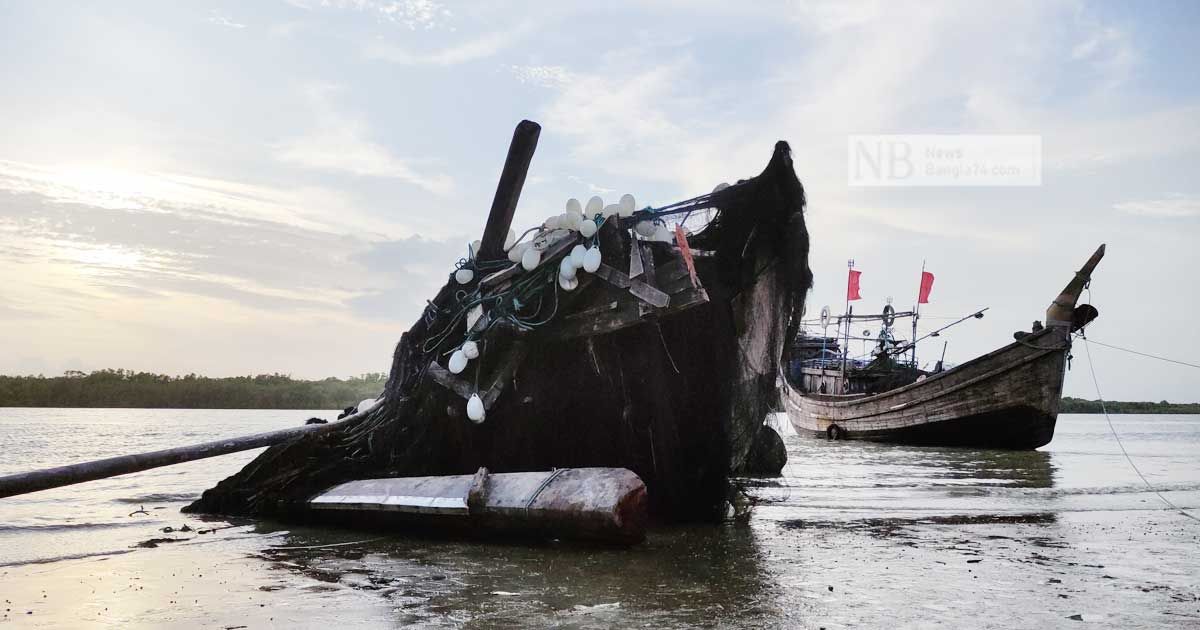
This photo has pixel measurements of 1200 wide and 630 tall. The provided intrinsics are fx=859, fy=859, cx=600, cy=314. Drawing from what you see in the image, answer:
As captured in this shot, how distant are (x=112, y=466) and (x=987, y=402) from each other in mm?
21540

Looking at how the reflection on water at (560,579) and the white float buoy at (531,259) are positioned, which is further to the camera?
the white float buoy at (531,259)

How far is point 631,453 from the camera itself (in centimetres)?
750

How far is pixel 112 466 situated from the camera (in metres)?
7.00

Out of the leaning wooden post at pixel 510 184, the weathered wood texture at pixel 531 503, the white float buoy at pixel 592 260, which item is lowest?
the weathered wood texture at pixel 531 503

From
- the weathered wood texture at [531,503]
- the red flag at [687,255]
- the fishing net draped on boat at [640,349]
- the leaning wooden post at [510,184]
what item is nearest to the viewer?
the weathered wood texture at [531,503]

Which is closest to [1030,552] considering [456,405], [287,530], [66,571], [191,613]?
[456,405]

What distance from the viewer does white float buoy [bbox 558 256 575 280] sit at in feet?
22.8

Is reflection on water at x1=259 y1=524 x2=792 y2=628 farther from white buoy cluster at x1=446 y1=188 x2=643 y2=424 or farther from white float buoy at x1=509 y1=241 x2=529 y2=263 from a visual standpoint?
white float buoy at x1=509 y1=241 x2=529 y2=263

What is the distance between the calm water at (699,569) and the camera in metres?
4.36

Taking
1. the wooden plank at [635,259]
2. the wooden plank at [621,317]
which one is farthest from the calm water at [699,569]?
the wooden plank at [635,259]

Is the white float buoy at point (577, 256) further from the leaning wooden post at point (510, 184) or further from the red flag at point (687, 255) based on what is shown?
the leaning wooden post at point (510, 184)

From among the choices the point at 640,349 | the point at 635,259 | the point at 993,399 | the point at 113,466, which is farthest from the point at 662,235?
the point at 993,399

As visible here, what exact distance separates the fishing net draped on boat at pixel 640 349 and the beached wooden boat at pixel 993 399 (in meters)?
14.5

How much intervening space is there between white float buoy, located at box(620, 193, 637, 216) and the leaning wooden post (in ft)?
7.56
